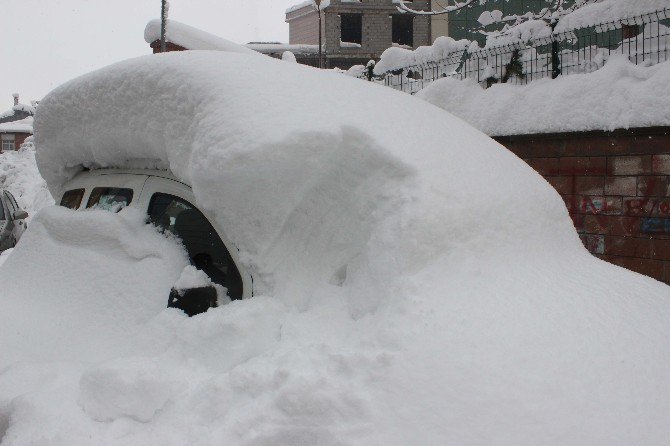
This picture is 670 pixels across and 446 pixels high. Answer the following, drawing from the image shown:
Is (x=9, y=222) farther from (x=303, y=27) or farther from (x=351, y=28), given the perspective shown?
(x=303, y=27)

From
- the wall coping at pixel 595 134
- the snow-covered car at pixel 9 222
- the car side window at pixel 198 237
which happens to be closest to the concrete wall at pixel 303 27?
the snow-covered car at pixel 9 222

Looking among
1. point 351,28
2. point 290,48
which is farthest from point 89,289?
point 351,28

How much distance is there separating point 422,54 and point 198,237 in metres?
7.91

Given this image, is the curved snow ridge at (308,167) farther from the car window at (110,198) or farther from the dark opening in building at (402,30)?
the dark opening in building at (402,30)

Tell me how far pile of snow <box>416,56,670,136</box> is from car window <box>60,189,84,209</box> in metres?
5.42

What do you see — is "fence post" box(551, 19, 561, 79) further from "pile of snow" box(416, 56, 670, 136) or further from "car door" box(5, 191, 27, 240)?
"car door" box(5, 191, 27, 240)

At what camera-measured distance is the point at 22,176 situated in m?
23.5

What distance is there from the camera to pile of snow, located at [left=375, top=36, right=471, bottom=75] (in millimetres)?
9250

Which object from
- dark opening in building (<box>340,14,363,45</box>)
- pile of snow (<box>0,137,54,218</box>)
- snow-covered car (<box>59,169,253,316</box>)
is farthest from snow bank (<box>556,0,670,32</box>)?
dark opening in building (<box>340,14,363,45</box>)

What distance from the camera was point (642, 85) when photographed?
622 centimetres

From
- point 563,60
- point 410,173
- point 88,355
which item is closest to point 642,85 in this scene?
point 563,60

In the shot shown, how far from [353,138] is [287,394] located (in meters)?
0.98

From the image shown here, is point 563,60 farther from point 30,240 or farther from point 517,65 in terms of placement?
point 30,240

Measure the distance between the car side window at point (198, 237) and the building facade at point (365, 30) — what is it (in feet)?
Result: 106
